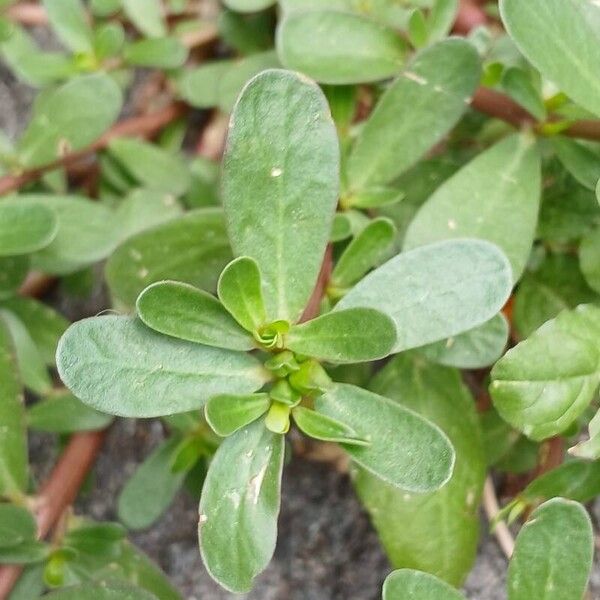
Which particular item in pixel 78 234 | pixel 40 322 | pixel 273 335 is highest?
pixel 273 335

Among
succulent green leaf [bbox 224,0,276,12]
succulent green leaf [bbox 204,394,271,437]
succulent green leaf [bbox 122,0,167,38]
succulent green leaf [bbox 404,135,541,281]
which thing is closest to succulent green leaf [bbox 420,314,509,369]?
succulent green leaf [bbox 404,135,541,281]

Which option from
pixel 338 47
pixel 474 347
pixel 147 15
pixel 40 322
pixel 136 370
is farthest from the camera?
pixel 147 15

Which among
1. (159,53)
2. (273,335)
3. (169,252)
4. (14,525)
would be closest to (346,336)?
(273,335)

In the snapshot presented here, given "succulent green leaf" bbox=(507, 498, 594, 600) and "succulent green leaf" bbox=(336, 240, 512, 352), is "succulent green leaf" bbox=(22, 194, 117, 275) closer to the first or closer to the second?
"succulent green leaf" bbox=(336, 240, 512, 352)

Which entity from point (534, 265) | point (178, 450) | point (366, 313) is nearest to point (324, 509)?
point (178, 450)

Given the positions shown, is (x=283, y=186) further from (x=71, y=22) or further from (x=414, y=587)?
(x=71, y=22)

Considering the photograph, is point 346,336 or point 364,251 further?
point 364,251

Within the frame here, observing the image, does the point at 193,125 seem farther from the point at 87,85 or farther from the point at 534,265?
the point at 534,265
